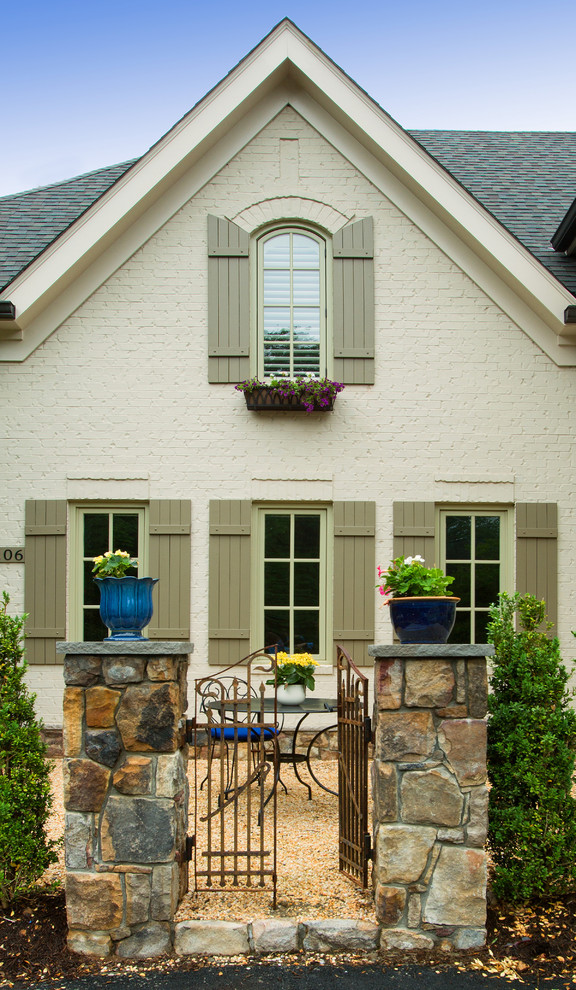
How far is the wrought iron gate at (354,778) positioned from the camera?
3.89 metres

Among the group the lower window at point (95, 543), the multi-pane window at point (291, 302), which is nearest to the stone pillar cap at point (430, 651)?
the lower window at point (95, 543)

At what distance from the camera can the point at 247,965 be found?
3506 millimetres

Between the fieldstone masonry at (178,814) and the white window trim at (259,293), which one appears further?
the white window trim at (259,293)

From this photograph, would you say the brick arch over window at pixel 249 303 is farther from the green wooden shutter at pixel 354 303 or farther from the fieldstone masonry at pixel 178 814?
the fieldstone masonry at pixel 178 814

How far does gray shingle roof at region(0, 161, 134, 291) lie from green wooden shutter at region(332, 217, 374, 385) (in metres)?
2.35

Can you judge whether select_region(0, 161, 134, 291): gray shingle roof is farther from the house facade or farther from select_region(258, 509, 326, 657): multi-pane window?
select_region(258, 509, 326, 657): multi-pane window

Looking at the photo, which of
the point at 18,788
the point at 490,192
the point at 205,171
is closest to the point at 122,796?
the point at 18,788

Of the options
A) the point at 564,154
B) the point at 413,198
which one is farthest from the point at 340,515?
the point at 564,154

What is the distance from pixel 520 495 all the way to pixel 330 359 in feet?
6.98

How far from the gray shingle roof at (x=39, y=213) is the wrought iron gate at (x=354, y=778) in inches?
200

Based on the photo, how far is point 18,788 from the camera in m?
3.80

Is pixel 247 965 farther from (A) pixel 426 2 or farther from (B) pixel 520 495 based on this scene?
(A) pixel 426 2

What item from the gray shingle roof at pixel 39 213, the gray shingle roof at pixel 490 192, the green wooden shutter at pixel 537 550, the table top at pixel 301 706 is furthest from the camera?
the gray shingle roof at pixel 490 192

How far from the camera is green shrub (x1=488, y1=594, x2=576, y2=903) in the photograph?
3.75 meters
